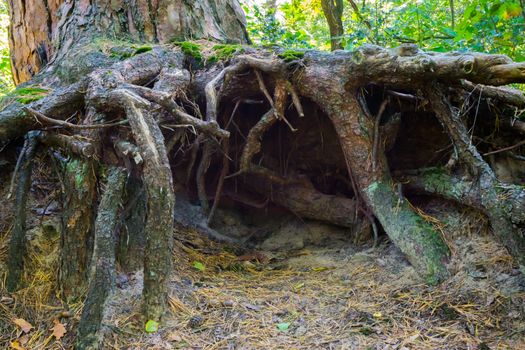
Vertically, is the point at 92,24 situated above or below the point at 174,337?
above

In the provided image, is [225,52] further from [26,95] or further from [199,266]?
[199,266]

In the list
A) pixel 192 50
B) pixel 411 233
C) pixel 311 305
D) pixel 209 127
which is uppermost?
pixel 192 50

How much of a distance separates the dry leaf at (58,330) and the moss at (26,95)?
1612mm

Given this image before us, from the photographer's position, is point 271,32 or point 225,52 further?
point 271,32

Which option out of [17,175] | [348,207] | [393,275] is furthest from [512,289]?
[17,175]

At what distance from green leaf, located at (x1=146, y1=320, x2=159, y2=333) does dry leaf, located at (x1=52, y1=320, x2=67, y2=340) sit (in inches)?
18.0

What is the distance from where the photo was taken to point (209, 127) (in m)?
2.54

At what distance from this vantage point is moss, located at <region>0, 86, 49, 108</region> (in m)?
3.08

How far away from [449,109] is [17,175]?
2965 mm

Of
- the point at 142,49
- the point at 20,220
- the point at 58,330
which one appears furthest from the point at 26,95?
the point at 58,330

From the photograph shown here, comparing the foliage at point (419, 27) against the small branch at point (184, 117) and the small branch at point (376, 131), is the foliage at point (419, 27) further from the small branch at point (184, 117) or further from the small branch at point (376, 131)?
the small branch at point (184, 117)

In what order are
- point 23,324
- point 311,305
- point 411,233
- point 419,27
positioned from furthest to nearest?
point 419,27, point 411,233, point 311,305, point 23,324

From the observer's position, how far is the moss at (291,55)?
127 inches

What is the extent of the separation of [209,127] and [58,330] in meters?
1.41
